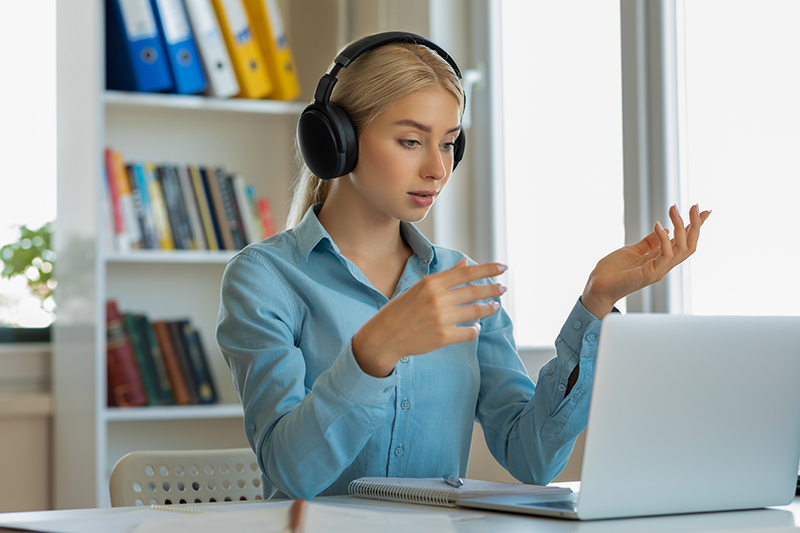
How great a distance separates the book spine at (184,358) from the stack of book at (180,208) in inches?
9.2

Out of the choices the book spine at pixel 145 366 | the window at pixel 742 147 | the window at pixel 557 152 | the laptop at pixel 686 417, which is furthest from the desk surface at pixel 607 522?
the book spine at pixel 145 366

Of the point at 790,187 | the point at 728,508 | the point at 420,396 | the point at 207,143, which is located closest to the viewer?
the point at 728,508

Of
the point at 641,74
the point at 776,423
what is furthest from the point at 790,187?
the point at 776,423

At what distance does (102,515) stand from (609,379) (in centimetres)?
52

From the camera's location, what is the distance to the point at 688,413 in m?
0.76

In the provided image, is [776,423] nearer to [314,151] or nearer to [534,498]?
[534,498]

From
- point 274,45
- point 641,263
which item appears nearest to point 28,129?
point 274,45

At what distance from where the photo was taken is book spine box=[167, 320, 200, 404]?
2307mm

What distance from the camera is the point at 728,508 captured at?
2.70ft

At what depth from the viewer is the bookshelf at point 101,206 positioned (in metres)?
2.14

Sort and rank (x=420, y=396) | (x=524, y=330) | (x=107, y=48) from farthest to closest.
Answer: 1. (x=107, y=48)
2. (x=524, y=330)
3. (x=420, y=396)

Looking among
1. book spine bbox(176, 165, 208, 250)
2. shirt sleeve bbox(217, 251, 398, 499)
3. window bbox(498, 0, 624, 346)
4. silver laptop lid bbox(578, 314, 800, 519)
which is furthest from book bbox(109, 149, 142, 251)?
silver laptop lid bbox(578, 314, 800, 519)

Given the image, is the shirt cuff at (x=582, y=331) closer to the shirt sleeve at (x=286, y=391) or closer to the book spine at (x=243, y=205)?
the shirt sleeve at (x=286, y=391)

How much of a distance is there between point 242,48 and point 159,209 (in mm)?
509
